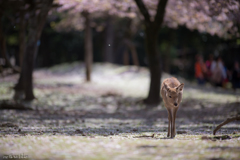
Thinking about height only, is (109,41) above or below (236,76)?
above

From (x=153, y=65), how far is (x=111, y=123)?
18.3 feet

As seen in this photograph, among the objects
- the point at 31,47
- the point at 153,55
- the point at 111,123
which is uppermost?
the point at 31,47

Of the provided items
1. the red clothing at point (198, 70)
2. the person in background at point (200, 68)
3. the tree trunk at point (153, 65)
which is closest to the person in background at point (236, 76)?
the person in background at point (200, 68)

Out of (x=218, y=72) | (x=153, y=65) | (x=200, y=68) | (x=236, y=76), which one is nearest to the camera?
(x=153, y=65)

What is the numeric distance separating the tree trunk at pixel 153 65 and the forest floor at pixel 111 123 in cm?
52

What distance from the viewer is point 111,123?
11.0m

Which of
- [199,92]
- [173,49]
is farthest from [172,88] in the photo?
[173,49]

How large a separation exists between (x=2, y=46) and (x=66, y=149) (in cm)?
1761

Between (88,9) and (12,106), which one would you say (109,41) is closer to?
(88,9)

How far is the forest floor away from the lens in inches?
225

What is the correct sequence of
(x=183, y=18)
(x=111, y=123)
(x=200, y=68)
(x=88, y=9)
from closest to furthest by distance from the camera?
(x=111, y=123) < (x=183, y=18) < (x=88, y=9) < (x=200, y=68)

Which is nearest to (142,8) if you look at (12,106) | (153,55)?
(153,55)

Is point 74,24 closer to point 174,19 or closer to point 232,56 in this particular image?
point 174,19

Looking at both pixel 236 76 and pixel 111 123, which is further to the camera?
pixel 236 76
